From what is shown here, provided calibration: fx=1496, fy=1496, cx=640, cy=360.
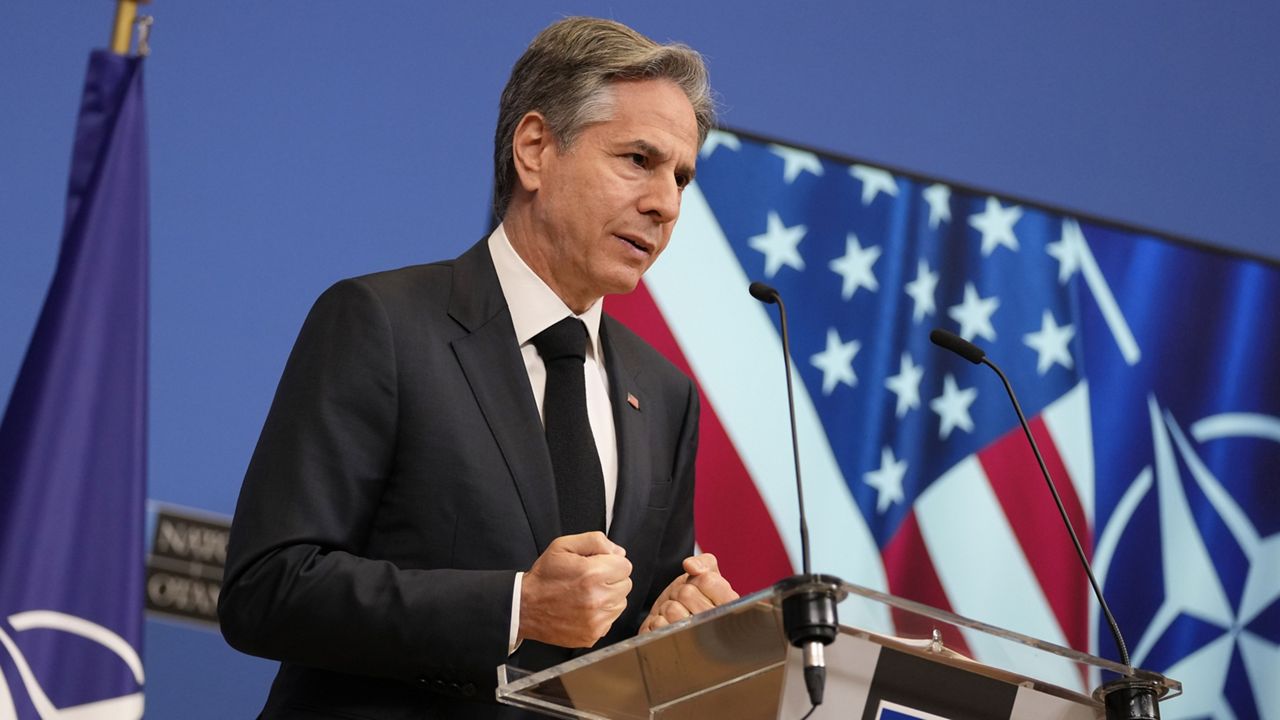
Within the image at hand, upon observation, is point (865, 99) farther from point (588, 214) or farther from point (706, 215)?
point (588, 214)

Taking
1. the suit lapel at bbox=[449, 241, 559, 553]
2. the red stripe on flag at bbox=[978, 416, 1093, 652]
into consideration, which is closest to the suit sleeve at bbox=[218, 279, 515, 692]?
the suit lapel at bbox=[449, 241, 559, 553]

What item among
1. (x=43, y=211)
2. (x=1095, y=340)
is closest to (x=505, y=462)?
(x=43, y=211)

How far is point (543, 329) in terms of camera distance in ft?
6.73

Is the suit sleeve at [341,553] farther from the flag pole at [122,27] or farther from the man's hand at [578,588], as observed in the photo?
the flag pole at [122,27]

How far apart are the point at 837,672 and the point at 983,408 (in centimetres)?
233

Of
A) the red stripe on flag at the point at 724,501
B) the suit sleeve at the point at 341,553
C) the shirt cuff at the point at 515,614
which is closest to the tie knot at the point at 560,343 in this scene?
the suit sleeve at the point at 341,553

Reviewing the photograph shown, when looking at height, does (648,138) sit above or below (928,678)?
above

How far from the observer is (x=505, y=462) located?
6.03 feet

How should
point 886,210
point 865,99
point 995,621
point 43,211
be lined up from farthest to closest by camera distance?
point 865,99 → point 886,210 → point 995,621 → point 43,211

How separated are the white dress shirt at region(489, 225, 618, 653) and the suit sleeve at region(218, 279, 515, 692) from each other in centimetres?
24

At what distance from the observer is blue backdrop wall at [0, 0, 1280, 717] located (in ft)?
10.1

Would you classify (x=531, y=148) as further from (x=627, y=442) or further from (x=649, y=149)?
(x=627, y=442)

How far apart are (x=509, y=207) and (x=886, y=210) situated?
1.76 metres

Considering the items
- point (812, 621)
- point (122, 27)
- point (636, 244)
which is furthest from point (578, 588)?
point (122, 27)
